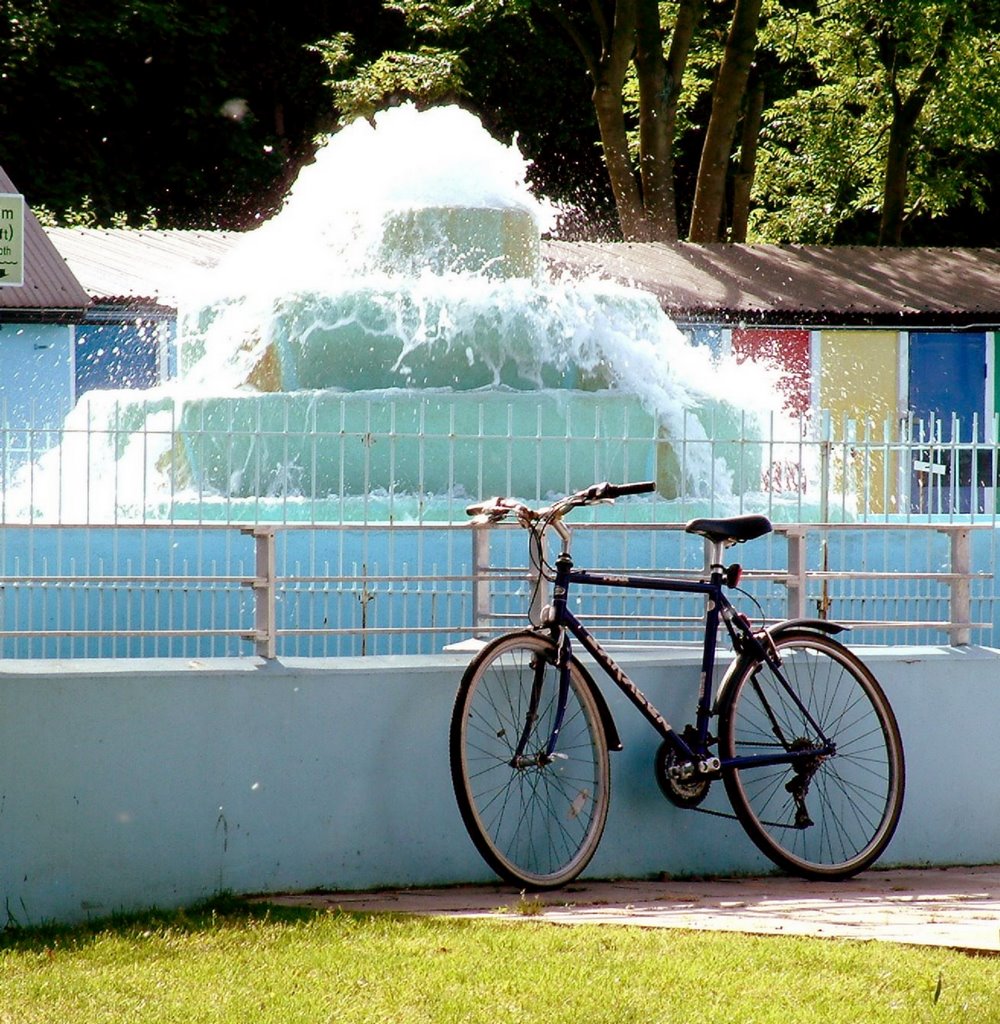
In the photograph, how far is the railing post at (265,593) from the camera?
22.4 ft

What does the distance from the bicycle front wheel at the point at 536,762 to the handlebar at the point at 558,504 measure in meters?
0.45

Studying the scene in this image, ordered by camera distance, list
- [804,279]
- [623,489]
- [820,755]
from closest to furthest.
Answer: [623,489] < [820,755] < [804,279]

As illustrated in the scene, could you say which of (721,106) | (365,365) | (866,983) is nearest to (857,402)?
(721,106)

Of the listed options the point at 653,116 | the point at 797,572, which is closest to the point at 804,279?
the point at 653,116

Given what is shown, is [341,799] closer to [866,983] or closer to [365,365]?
[866,983]

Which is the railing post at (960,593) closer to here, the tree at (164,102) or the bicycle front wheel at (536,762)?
the bicycle front wheel at (536,762)

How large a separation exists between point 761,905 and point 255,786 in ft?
5.91

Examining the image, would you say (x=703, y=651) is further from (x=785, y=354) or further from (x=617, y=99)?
(x=617, y=99)

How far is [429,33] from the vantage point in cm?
3369

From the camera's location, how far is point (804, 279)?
2545 cm

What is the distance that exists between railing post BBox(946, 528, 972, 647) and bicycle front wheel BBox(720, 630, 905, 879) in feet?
1.87

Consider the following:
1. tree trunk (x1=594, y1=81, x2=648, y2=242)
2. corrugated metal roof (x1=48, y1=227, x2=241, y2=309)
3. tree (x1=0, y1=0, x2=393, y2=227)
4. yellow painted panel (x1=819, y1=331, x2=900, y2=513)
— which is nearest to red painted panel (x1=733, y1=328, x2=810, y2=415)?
yellow painted panel (x1=819, y1=331, x2=900, y2=513)

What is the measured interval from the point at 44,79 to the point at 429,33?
270 inches

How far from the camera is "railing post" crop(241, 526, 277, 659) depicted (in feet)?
22.4
